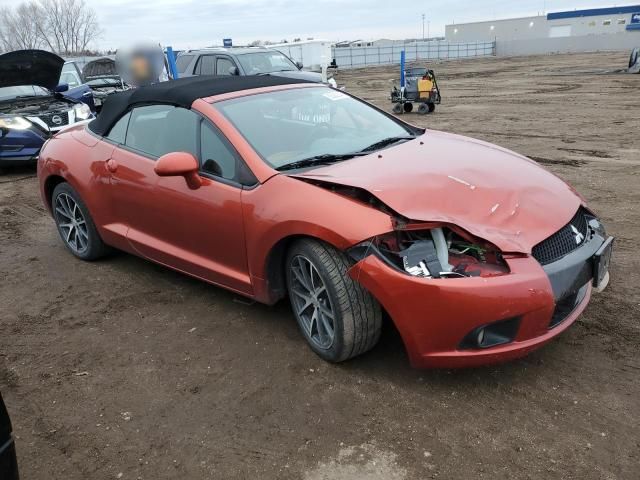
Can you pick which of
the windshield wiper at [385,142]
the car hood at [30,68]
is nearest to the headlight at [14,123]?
the car hood at [30,68]

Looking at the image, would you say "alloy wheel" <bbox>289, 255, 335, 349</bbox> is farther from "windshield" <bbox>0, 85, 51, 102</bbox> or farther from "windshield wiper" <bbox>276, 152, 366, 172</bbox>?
"windshield" <bbox>0, 85, 51, 102</bbox>

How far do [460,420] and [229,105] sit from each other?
241cm

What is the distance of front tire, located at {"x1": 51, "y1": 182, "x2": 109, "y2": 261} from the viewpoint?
4656 mm

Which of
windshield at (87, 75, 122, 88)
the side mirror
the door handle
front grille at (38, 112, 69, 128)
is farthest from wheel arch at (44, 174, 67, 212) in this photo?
windshield at (87, 75, 122, 88)

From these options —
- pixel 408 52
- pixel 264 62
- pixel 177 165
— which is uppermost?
pixel 408 52

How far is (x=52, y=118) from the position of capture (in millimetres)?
9156

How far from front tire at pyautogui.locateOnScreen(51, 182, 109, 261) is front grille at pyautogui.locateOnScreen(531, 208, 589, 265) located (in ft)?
11.6

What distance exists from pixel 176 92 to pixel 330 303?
1.98 metres

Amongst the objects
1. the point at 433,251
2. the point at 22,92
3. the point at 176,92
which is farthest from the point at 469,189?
the point at 22,92

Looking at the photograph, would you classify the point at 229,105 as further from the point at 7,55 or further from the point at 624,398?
the point at 7,55

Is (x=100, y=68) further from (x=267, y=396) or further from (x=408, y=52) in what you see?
(x=408, y=52)

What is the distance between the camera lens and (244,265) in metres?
3.37

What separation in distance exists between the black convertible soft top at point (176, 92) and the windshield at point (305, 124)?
0.58 ft

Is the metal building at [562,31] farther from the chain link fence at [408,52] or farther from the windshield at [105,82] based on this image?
the windshield at [105,82]
